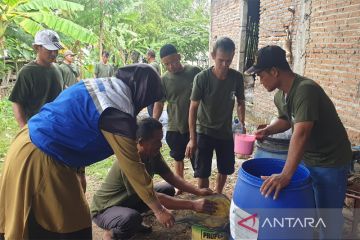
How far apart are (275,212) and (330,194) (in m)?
0.62

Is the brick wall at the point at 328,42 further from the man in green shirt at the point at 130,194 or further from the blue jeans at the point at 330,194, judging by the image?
the man in green shirt at the point at 130,194

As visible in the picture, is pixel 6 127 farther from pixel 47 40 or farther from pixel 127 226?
pixel 127 226

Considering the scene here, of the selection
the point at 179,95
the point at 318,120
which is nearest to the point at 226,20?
the point at 179,95

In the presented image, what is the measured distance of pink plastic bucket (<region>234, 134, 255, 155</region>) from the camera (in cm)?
410

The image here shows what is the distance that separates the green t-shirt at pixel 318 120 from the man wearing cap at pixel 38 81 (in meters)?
2.25

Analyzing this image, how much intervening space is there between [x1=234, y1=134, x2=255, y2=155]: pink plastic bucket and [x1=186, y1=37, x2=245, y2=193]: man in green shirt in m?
0.50

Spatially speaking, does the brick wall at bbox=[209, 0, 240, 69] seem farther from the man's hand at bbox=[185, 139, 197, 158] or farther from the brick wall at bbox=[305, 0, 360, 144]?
the man's hand at bbox=[185, 139, 197, 158]

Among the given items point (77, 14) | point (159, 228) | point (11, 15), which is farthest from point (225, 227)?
point (77, 14)

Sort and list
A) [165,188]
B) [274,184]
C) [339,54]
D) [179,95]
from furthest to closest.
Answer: [339,54] → [179,95] → [165,188] → [274,184]

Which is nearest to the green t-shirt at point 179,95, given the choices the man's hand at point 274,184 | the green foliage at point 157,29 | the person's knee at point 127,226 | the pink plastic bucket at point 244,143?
the pink plastic bucket at point 244,143

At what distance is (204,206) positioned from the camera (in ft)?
7.57

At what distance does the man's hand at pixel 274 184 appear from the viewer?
1.87 metres

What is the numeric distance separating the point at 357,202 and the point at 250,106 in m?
5.56

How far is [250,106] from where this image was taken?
8312 millimetres
